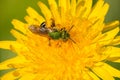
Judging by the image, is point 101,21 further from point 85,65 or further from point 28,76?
point 28,76

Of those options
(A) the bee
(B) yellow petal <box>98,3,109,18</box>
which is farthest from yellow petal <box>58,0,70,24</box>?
(B) yellow petal <box>98,3,109,18</box>

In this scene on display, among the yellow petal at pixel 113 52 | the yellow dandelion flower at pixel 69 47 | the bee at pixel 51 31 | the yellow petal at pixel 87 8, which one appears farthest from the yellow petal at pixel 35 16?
the yellow petal at pixel 113 52

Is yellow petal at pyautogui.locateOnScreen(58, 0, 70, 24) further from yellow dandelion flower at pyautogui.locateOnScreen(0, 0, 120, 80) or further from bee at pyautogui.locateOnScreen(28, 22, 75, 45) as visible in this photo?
bee at pyautogui.locateOnScreen(28, 22, 75, 45)

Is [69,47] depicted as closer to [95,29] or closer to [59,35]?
[59,35]

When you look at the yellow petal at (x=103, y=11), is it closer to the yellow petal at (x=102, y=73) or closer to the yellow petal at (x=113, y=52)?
the yellow petal at (x=113, y=52)

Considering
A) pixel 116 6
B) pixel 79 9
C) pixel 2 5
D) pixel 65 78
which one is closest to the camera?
pixel 65 78

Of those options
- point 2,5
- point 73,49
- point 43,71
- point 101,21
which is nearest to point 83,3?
point 101,21

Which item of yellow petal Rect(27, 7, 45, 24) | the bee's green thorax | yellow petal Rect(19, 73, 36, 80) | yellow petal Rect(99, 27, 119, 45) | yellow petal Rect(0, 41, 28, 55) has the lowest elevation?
yellow petal Rect(19, 73, 36, 80)
